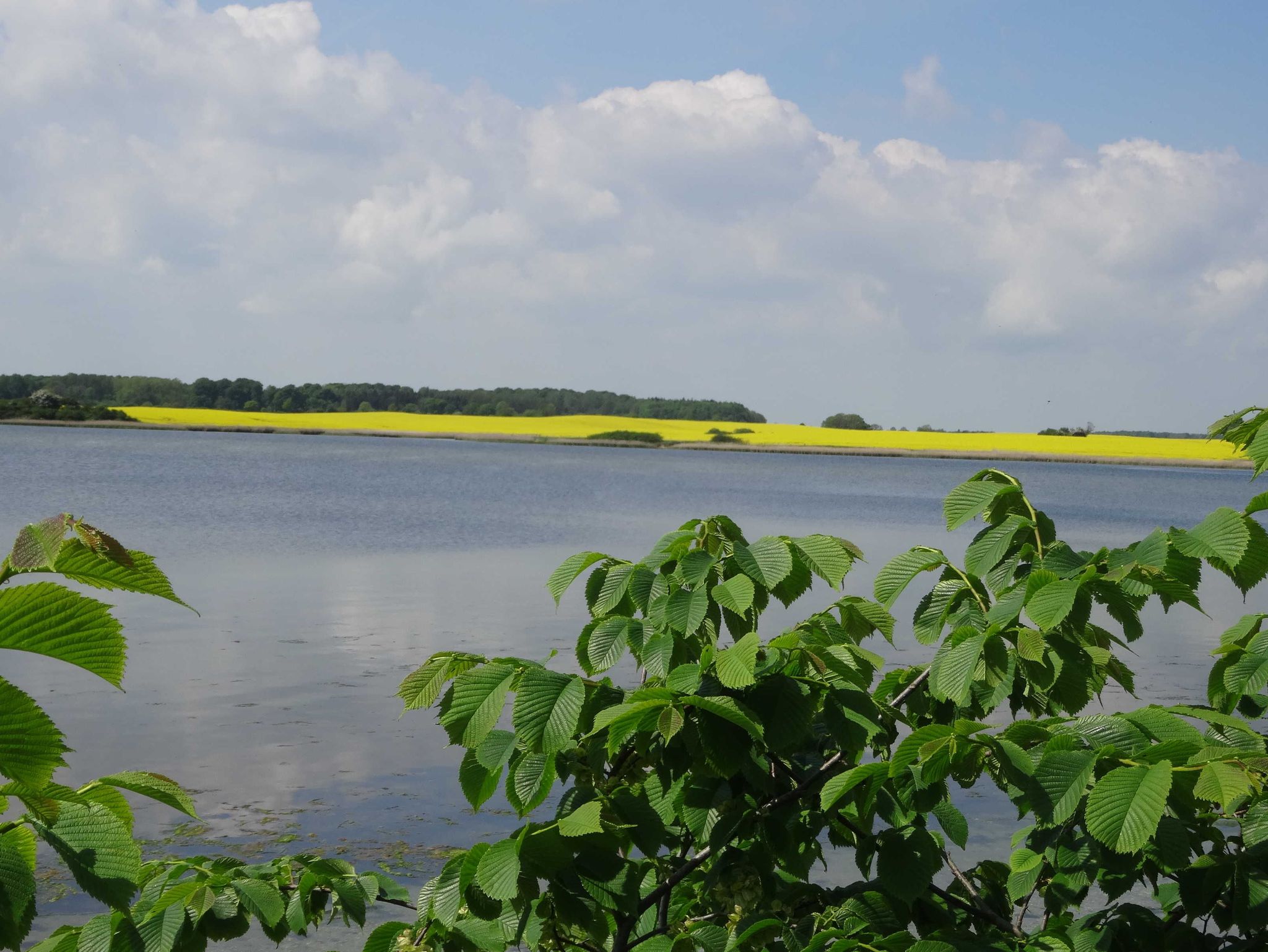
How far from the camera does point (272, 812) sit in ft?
23.5

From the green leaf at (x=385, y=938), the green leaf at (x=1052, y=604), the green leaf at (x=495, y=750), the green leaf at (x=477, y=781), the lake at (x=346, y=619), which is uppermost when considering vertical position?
the green leaf at (x=1052, y=604)

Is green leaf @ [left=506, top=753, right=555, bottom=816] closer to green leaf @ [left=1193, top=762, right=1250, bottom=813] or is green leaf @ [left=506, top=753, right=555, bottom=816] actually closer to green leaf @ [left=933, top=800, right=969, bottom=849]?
green leaf @ [left=933, top=800, right=969, bottom=849]

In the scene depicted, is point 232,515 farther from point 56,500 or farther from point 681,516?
point 681,516

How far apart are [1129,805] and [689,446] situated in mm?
100605

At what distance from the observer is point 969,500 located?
2.65m

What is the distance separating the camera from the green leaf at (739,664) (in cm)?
190

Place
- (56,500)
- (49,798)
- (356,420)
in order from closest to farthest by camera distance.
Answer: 1. (49,798)
2. (56,500)
3. (356,420)

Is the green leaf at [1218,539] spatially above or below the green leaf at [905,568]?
above

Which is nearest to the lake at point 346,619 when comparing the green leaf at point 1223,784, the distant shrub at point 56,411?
the green leaf at point 1223,784

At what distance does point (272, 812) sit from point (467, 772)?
5559 millimetres

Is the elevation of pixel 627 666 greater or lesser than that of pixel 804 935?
lesser

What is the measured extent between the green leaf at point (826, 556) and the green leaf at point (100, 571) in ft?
5.20

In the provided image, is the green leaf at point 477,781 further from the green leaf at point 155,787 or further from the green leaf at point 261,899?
the green leaf at point 155,787

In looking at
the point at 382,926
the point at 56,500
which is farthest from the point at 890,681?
the point at 56,500
